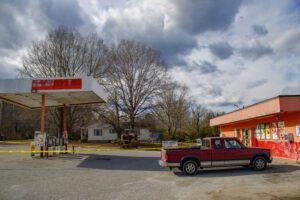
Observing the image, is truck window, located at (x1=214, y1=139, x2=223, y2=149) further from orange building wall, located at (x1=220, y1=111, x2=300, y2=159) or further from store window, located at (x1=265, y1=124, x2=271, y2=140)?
store window, located at (x1=265, y1=124, x2=271, y2=140)

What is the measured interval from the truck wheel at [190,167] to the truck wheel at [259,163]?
3.08 metres

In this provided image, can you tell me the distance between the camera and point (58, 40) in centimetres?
4038

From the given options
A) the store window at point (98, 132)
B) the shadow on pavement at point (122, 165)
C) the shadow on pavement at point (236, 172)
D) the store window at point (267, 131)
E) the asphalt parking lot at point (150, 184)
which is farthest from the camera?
the store window at point (98, 132)

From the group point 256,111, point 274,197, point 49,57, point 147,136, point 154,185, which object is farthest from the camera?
point 147,136

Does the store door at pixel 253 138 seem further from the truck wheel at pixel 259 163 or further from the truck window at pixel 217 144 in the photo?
the truck window at pixel 217 144

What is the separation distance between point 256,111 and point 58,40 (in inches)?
1219

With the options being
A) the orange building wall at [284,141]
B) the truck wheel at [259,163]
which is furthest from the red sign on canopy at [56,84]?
the orange building wall at [284,141]

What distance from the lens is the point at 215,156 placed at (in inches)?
529

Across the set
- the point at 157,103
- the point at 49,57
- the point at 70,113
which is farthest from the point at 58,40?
the point at 157,103

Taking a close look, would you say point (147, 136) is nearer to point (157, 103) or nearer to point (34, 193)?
point (157, 103)

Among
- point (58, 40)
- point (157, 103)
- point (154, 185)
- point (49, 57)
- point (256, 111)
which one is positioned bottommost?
point (154, 185)

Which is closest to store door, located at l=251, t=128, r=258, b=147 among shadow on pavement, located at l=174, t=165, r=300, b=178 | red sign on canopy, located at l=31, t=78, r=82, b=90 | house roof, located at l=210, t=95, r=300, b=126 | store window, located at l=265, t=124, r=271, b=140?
house roof, located at l=210, t=95, r=300, b=126

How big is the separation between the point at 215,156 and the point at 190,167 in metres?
1.39

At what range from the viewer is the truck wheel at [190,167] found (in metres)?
13.0
